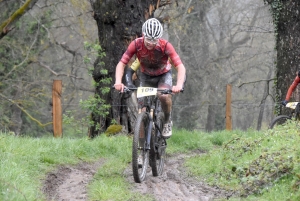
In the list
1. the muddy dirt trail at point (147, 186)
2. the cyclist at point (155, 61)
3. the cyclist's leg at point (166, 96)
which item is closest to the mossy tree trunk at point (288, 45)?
the muddy dirt trail at point (147, 186)

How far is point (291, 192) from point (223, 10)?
94.4ft

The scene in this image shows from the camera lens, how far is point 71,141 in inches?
389

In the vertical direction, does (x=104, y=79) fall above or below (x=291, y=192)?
above

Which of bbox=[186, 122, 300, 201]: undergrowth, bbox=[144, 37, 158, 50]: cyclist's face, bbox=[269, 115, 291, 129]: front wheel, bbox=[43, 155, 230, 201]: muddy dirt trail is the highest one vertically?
bbox=[144, 37, 158, 50]: cyclist's face

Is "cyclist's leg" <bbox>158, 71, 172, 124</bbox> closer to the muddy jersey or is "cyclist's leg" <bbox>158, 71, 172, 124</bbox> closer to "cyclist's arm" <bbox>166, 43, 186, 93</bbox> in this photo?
the muddy jersey

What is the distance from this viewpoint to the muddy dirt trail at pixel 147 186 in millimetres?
6483

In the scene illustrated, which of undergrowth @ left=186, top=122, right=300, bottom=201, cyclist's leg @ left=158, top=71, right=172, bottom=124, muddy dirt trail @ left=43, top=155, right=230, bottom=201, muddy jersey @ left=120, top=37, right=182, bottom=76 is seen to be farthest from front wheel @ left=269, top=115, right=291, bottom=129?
muddy jersey @ left=120, top=37, right=182, bottom=76

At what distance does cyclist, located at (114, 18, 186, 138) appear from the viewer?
7.48 m

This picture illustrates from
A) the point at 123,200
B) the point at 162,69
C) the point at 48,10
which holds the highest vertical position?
the point at 48,10

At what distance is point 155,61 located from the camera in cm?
800

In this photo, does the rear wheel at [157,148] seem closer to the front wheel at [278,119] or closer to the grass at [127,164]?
the grass at [127,164]

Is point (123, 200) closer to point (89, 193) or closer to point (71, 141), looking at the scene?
point (89, 193)

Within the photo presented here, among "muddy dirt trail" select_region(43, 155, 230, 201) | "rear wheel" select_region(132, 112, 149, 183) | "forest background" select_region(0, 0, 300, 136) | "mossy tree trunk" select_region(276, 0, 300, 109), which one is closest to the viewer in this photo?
"muddy dirt trail" select_region(43, 155, 230, 201)

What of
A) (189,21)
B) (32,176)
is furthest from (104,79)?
(189,21)
